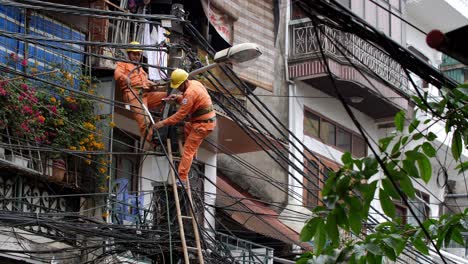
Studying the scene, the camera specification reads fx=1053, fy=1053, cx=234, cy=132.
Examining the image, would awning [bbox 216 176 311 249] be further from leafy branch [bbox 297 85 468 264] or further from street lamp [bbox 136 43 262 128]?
leafy branch [bbox 297 85 468 264]

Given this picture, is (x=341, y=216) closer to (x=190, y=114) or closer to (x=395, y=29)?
(x=190, y=114)

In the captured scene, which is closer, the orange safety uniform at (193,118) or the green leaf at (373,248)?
the green leaf at (373,248)

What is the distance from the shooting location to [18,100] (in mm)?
13711

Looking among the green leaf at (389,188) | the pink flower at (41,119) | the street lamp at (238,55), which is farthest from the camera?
the pink flower at (41,119)

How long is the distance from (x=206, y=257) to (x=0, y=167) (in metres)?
2.99

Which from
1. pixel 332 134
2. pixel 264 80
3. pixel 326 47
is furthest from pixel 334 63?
pixel 332 134

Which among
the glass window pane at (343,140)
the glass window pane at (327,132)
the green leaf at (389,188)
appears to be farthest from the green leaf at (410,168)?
the glass window pane at (343,140)

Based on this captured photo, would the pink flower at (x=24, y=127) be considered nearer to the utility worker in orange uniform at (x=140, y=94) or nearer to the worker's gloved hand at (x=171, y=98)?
the utility worker in orange uniform at (x=140, y=94)

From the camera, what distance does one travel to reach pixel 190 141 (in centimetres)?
1277

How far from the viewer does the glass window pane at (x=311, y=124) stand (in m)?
21.1

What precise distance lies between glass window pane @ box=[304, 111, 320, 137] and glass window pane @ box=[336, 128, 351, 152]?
3.09 ft

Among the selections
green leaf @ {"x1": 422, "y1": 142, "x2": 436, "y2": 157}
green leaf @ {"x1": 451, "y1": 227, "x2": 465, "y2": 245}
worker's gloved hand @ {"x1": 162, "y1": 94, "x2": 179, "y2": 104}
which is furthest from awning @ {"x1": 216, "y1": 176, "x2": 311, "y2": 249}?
green leaf @ {"x1": 422, "y1": 142, "x2": 436, "y2": 157}

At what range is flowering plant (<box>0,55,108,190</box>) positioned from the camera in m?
13.7

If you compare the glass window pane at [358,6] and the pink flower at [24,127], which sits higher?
the glass window pane at [358,6]
